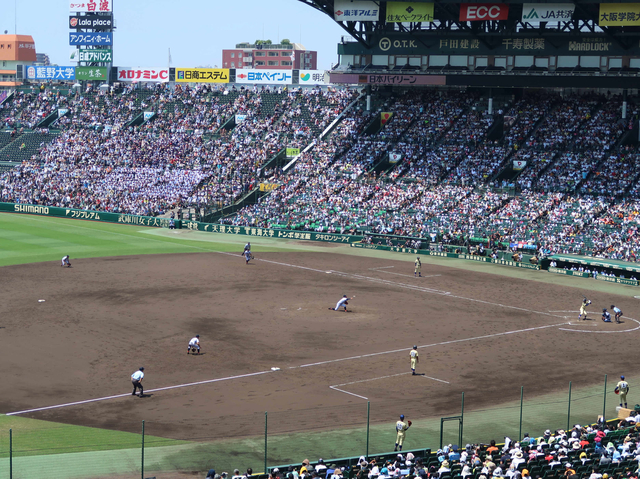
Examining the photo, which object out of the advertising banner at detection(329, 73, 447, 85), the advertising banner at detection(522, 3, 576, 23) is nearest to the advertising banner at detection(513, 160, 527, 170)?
the advertising banner at detection(329, 73, 447, 85)

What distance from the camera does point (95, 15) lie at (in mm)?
105438

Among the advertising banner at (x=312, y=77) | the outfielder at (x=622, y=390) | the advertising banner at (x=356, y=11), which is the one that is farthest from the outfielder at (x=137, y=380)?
the advertising banner at (x=312, y=77)

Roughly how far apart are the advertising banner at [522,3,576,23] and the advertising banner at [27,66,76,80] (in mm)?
61949

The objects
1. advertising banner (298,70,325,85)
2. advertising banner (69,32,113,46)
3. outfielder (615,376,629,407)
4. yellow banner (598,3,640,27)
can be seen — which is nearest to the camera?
outfielder (615,376,629,407)

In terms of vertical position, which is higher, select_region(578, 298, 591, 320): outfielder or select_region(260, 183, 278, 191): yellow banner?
select_region(260, 183, 278, 191): yellow banner

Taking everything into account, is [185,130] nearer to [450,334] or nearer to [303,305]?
[303,305]

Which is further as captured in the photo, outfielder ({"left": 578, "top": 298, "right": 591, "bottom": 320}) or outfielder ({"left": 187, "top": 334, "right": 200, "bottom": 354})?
outfielder ({"left": 578, "top": 298, "right": 591, "bottom": 320})

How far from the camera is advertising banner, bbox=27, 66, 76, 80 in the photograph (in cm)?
10675

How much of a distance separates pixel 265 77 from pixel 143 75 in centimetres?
1731

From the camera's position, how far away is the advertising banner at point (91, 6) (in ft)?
343

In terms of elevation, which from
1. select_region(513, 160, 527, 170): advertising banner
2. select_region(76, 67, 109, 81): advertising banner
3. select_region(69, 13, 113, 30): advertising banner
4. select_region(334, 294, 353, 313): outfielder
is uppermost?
select_region(69, 13, 113, 30): advertising banner

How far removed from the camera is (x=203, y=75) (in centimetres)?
9850

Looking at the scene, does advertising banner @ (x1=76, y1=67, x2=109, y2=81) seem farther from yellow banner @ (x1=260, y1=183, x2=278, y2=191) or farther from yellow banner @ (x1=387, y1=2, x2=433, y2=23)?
yellow banner @ (x1=387, y1=2, x2=433, y2=23)

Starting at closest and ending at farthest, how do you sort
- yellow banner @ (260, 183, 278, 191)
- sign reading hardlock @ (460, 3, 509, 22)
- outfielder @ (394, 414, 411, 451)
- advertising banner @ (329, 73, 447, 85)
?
outfielder @ (394, 414, 411, 451), sign reading hardlock @ (460, 3, 509, 22), advertising banner @ (329, 73, 447, 85), yellow banner @ (260, 183, 278, 191)
